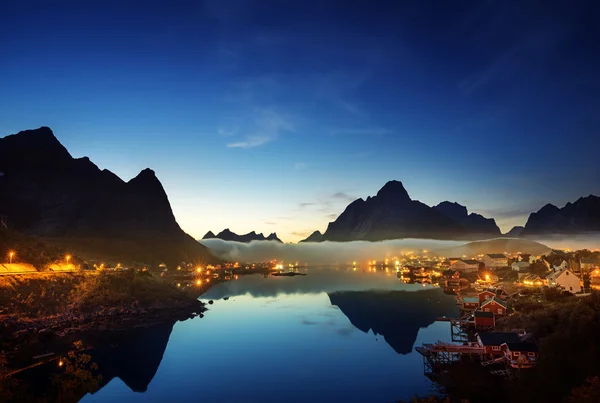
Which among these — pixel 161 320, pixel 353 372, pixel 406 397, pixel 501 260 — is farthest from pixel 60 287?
pixel 501 260

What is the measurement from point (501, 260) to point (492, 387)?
420 ft

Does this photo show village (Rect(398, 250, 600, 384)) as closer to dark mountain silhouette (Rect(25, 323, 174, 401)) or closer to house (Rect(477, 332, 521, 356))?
house (Rect(477, 332, 521, 356))

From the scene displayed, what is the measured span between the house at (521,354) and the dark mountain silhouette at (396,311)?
1814cm

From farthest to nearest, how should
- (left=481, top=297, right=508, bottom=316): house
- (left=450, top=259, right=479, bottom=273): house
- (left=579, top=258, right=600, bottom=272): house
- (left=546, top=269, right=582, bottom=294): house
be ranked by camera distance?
(left=450, top=259, right=479, bottom=273): house < (left=579, top=258, right=600, bottom=272): house < (left=546, top=269, right=582, bottom=294): house < (left=481, top=297, right=508, bottom=316): house

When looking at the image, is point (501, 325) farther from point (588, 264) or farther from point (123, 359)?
point (123, 359)

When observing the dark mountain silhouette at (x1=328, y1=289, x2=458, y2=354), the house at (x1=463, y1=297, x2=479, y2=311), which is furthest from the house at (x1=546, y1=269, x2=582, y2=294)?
the dark mountain silhouette at (x1=328, y1=289, x2=458, y2=354)

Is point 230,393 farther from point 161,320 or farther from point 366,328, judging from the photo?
point 161,320

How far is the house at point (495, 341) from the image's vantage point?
131 ft

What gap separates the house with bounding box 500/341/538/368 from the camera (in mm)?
34781

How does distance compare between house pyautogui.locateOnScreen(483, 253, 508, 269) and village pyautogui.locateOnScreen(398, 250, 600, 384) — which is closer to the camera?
village pyautogui.locateOnScreen(398, 250, 600, 384)

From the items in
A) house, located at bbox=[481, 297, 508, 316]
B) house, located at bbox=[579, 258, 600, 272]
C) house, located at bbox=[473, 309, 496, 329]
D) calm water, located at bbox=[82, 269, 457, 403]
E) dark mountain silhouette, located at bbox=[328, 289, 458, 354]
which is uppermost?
house, located at bbox=[579, 258, 600, 272]

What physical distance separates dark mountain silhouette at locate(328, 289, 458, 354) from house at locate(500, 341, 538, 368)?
18143mm

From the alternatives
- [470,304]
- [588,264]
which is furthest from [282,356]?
[588,264]

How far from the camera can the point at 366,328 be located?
69.8 meters
